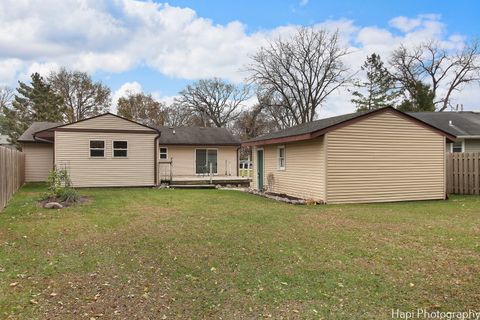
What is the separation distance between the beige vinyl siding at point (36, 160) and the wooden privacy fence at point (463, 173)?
20.8 meters

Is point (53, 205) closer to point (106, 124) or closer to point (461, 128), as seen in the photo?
point (106, 124)

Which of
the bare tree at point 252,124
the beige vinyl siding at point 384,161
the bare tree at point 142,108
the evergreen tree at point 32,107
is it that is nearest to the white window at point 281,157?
the beige vinyl siding at point 384,161

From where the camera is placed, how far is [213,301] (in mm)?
3953

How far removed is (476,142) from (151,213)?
18.7m

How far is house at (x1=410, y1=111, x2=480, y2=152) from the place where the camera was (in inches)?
781

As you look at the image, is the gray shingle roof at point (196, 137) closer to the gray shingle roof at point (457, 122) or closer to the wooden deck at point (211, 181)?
the wooden deck at point (211, 181)

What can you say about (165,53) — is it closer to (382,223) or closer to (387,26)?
(387,26)

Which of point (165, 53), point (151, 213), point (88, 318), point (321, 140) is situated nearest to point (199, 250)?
point (88, 318)

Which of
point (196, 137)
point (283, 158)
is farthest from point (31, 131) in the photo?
point (283, 158)

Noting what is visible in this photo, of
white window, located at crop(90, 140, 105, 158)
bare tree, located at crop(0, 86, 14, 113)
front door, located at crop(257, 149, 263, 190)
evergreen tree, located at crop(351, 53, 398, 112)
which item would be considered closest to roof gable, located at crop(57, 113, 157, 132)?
white window, located at crop(90, 140, 105, 158)

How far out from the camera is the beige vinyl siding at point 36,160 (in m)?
21.6

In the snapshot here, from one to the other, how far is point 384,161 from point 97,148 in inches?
515

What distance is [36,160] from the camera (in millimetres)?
21734

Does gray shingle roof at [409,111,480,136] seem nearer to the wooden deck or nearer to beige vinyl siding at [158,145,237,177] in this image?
the wooden deck
